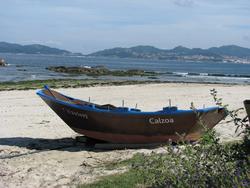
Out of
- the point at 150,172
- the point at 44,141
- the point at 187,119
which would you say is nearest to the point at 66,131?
the point at 44,141

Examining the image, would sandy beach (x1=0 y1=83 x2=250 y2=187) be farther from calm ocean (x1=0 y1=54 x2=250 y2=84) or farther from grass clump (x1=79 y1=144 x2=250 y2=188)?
calm ocean (x1=0 y1=54 x2=250 y2=84)

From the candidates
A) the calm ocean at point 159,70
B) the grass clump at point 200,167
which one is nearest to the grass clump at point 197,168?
the grass clump at point 200,167

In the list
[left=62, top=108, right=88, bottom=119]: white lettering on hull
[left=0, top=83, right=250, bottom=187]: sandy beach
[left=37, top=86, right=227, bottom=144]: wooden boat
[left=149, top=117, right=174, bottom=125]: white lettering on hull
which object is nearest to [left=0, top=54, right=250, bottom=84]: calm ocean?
[left=0, top=83, right=250, bottom=187]: sandy beach

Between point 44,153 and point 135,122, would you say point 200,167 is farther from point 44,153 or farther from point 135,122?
point 44,153

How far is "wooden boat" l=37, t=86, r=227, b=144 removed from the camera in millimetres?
10375

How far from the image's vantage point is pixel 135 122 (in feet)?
34.7

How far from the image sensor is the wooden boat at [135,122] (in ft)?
34.0

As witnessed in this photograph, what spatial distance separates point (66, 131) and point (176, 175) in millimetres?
9079

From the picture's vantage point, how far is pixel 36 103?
65.6 ft

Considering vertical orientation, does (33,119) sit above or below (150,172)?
below

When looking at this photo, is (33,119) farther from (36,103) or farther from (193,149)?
(193,149)

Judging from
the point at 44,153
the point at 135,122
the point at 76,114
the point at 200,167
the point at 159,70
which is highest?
the point at 200,167

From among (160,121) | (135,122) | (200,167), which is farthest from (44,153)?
(200,167)

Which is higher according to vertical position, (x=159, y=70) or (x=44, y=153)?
(x=44, y=153)
